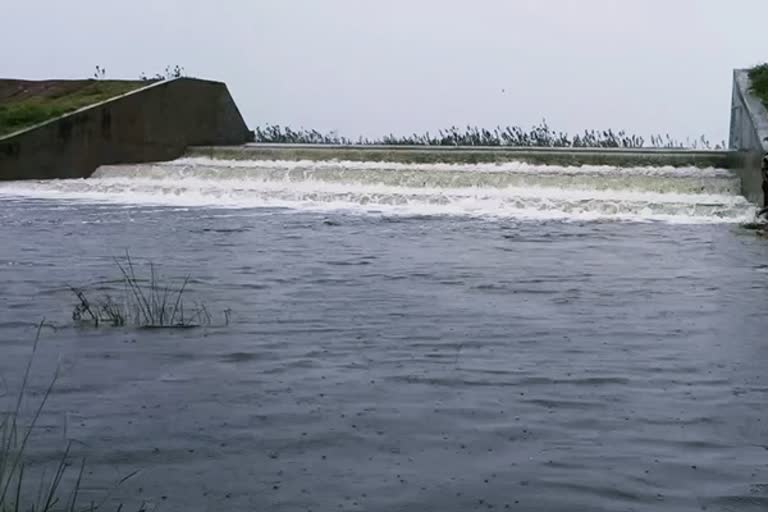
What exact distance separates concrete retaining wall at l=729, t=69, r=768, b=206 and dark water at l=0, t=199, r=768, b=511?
10.9ft

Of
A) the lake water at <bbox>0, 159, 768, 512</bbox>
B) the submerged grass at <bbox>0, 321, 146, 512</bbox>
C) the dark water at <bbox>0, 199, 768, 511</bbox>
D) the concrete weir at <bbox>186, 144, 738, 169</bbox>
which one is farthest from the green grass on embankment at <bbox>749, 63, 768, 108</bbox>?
the submerged grass at <bbox>0, 321, 146, 512</bbox>

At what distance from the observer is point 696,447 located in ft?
13.7

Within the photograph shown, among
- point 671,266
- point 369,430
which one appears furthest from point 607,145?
point 369,430

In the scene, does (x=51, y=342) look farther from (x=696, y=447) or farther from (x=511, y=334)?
(x=696, y=447)

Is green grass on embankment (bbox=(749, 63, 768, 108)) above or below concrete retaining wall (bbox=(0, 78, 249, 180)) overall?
above

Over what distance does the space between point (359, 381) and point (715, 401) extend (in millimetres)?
1411

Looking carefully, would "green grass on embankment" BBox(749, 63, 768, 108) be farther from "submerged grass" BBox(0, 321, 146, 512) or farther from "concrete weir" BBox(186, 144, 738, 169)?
"submerged grass" BBox(0, 321, 146, 512)

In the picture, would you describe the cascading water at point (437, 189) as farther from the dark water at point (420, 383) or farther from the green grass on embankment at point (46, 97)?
the dark water at point (420, 383)

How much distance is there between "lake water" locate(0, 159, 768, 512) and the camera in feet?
12.6

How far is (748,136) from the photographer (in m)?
14.5

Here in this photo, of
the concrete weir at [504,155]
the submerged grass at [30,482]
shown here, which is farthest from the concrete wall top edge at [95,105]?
the submerged grass at [30,482]

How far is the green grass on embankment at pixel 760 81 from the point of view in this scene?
16703 millimetres

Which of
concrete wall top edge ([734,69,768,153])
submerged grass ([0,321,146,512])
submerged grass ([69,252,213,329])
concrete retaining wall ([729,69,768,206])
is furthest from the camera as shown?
concrete wall top edge ([734,69,768,153])

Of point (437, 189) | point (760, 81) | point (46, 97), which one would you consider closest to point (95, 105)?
point (46, 97)
